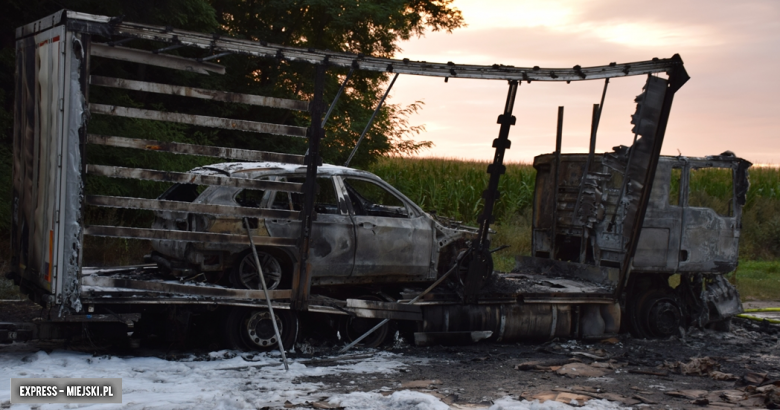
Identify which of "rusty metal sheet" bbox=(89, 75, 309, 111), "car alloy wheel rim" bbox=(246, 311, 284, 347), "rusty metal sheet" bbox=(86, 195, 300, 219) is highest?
"rusty metal sheet" bbox=(89, 75, 309, 111)

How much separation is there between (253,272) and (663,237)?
17.7 feet

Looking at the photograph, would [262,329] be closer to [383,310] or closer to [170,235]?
[383,310]

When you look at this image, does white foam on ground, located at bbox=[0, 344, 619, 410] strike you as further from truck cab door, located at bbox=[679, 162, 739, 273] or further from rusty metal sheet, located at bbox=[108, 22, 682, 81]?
truck cab door, located at bbox=[679, 162, 739, 273]

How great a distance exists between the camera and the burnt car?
25.6ft

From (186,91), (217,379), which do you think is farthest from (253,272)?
(186,91)

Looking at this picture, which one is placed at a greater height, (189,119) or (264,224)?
(189,119)

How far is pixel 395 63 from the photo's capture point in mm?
7980

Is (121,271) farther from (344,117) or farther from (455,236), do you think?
(344,117)

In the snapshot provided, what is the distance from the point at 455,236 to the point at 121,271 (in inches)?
156

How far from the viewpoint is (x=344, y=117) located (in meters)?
18.2

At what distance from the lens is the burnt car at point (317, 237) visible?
780cm

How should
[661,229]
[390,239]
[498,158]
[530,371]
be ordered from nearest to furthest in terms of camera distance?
[530,371], [390,239], [498,158], [661,229]

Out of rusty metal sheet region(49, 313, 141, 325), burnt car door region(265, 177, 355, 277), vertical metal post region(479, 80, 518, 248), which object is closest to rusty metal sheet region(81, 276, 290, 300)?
rusty metal sheet region(49, 313, 141, 325)

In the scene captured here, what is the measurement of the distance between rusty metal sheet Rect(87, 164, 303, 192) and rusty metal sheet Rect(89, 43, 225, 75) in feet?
3.38
